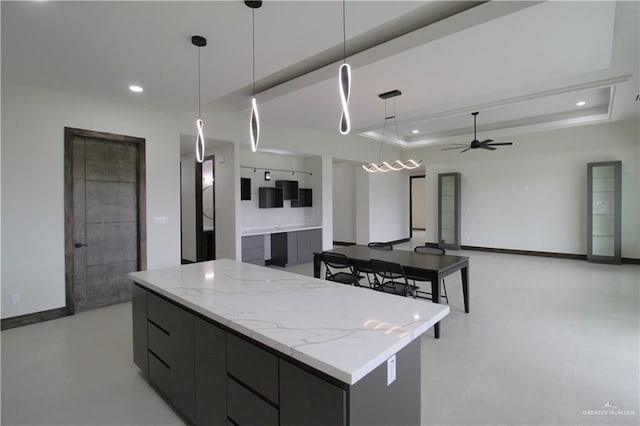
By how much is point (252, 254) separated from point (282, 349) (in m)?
5.12

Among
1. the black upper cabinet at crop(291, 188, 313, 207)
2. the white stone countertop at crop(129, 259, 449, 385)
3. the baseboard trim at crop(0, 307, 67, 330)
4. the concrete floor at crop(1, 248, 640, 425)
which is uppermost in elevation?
the black upper cabinet at crop(291, 188, 313, 207)

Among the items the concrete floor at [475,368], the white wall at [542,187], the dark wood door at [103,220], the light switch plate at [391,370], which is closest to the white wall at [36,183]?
the dark wood door at [103,220]

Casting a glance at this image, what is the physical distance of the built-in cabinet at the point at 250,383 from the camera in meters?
1.17

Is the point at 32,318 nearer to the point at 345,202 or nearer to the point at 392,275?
the point at 392,275

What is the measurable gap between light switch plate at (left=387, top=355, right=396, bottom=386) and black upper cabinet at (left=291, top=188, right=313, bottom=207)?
636 centimetres

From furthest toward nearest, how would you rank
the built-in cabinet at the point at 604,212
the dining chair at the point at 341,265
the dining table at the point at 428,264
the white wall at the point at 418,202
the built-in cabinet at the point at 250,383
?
the white wall at the point at 418,202, the built-in cabinet at the point at 604,212, the dining chair at the point at 341,265, the dining table at the point at 428,264, the built-in cabinet at the point at 250,383

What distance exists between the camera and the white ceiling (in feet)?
8.08

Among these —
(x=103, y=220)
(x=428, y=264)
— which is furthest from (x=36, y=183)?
(x=428, y=264)

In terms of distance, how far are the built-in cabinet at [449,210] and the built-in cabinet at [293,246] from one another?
4152 mm

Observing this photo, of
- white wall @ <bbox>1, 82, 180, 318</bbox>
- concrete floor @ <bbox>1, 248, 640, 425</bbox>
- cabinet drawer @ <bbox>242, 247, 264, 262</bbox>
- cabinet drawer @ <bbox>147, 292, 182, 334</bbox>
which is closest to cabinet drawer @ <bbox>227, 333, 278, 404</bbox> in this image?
cabinet drawer @ <bbox>147, 292, 182, 334</bbox>

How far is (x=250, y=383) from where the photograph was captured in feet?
4.85

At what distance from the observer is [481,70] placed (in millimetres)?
3580

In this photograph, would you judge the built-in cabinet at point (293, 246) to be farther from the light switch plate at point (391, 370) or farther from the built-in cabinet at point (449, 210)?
the light switch plate at point (391, 370)

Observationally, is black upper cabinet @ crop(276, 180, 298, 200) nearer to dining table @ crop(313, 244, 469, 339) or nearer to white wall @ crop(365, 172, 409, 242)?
white wall @ crop(365, 172, 409, 242)
